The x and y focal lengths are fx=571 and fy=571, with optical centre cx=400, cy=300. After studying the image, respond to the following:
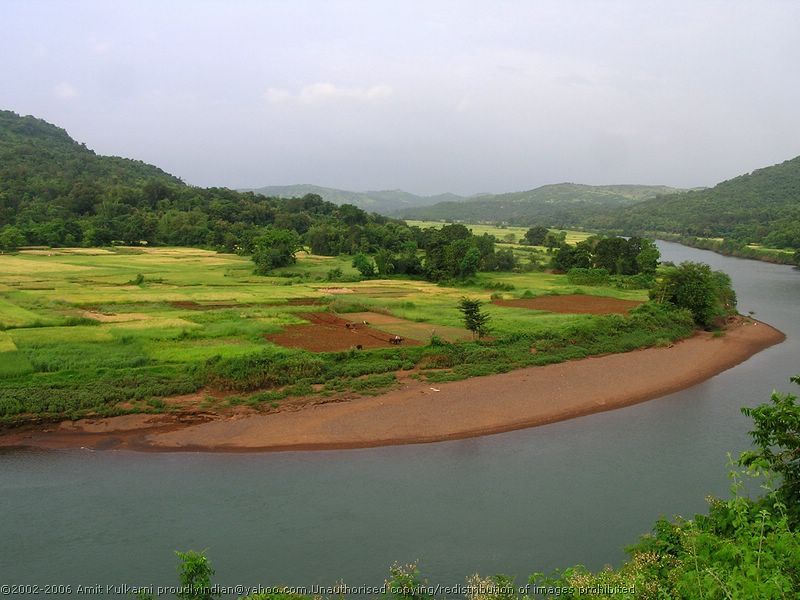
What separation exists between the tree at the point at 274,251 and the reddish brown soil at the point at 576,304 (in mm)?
24822

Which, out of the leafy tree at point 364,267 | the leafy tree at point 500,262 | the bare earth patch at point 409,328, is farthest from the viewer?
the leafy tree at point 500,262

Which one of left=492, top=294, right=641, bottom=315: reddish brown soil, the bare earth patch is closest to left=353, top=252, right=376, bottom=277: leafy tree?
left=492, top=294, right=641, bottom=315: reddish brown soil

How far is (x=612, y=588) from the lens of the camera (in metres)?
7.45

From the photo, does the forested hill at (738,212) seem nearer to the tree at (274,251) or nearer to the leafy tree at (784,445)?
the tree at (274,251)

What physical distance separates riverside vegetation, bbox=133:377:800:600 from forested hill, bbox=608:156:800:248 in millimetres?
96930

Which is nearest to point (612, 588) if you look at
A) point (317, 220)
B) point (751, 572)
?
point (751, 572)

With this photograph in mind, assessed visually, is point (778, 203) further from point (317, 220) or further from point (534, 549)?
point (534, 549)

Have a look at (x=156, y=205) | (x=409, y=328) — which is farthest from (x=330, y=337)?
(x=156, y=205)

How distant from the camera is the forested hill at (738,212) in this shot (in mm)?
106000

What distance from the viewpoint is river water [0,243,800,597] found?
45.2ft

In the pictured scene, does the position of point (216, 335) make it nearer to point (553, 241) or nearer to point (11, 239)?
point (11, 239)

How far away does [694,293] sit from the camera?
40.0m

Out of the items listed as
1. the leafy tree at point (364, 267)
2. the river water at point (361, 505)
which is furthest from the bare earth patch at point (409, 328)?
the leafy tree at point (364, 267)

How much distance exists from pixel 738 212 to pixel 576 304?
107771 mm
